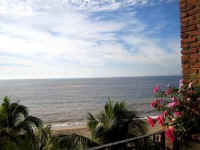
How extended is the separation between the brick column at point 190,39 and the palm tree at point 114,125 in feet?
15.0

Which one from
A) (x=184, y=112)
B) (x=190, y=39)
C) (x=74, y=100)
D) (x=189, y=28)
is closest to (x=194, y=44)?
(x=190, y=39)

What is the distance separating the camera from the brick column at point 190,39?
2662 millimetres

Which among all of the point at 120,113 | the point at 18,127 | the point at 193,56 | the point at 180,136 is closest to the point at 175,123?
the point at 180,136

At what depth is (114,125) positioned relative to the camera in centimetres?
685

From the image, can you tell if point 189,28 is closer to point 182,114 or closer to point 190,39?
point 190,39

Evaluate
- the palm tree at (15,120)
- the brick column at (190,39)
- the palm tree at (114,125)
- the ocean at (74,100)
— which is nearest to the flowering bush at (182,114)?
the brick column at (190,39)

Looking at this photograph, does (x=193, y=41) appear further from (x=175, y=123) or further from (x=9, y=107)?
(x=9, y=107)

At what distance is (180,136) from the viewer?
8.26 feet

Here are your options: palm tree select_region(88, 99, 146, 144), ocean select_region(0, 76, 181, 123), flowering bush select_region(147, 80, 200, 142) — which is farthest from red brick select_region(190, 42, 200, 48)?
palm tree select_region(88, 99, 146, 144)

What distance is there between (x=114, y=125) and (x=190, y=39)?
194 inches

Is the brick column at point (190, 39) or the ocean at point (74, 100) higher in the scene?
the brick column at point (190, 39)

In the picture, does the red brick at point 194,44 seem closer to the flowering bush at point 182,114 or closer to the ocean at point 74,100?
the flowering bush at point 182,114

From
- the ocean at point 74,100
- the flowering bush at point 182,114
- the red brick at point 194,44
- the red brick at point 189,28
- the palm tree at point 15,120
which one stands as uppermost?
the red brick at point 189,28

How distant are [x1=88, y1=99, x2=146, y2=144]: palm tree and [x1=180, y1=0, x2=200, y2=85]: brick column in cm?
457
